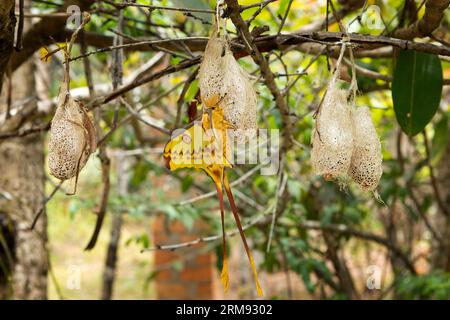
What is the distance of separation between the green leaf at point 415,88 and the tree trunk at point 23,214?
90cm

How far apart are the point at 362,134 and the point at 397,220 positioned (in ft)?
9.53

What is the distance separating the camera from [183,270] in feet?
11.1

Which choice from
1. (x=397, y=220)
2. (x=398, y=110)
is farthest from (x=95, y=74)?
(x=398, y=110)

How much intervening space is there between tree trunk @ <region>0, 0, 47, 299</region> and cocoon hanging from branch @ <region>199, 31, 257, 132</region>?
3.21ft

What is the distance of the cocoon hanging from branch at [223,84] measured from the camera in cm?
63

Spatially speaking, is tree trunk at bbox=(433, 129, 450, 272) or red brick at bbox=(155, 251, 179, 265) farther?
red brick at bbox=(155, 251, 179, 265)

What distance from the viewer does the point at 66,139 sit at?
0.65 meters

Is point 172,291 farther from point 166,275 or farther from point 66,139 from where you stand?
point 66,139

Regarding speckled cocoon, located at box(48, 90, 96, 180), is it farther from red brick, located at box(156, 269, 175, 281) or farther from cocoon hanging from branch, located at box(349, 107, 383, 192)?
red brick, located at box(156, 269, 175, 281)

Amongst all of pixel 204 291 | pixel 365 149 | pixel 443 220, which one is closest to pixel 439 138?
pixel 443 220

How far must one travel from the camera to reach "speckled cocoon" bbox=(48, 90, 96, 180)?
0.64 m

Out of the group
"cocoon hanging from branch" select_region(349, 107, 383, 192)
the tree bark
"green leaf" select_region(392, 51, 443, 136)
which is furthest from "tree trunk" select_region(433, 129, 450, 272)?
the tree bark

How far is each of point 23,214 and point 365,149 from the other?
118 cm
